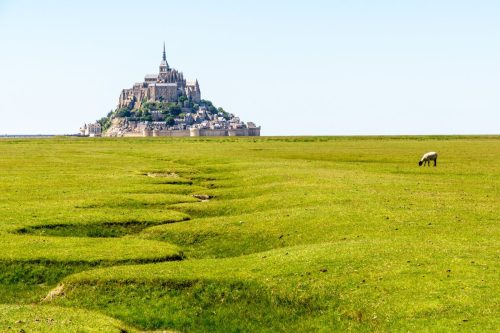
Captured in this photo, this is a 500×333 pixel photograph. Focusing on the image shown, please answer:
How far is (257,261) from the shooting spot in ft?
86.6

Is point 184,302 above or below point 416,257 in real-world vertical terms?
below

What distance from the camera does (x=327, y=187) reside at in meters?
47.9

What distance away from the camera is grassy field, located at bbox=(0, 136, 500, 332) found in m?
20.7

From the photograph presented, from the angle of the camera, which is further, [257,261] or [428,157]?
[428,157]

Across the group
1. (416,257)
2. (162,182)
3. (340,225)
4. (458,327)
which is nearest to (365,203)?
(340,225)

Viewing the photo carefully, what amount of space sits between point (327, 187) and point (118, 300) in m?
27.0

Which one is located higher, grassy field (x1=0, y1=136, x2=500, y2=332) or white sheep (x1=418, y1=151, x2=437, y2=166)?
white sheep (x1=418, y1=151, x2=437, y2=166)

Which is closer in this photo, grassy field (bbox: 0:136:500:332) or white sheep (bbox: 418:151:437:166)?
grassy field (bbox: 0:136:500:332)

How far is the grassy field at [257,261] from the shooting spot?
20.7m

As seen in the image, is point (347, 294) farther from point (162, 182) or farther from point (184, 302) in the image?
point (162, 182)

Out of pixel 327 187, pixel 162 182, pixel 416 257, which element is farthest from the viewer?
pixel 162 182

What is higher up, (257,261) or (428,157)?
(428,157)

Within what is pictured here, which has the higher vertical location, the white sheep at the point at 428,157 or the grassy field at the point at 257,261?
the white sheep at the point at 428,157

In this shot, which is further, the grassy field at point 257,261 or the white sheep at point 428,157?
the white sheep at point 428,157
